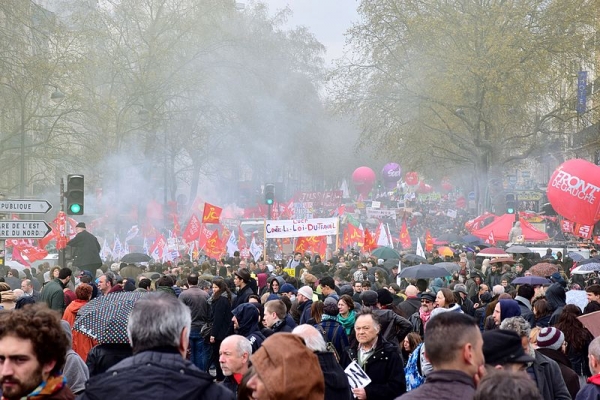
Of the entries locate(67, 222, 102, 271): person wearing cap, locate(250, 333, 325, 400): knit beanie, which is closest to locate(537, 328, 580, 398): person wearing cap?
locate(250, 333, 325, 400): knit beanie

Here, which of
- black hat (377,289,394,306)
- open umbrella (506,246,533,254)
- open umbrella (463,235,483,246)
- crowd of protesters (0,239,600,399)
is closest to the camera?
crowd of protesters (0,239,600,399)

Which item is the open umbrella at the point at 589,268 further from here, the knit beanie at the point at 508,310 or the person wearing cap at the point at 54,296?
the knit beanie at the point at 508,310

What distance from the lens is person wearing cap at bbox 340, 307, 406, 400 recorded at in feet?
22.0

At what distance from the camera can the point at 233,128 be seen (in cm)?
5712

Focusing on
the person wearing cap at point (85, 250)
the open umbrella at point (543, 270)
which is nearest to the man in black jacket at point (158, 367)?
the person wearing cap at point (85, 250)

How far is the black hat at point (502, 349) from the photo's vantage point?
15.7ft

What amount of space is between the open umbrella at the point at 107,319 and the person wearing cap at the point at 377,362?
1498mm

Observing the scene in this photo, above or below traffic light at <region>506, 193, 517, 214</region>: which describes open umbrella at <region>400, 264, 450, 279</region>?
below

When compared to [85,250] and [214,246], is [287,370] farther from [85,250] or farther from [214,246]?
[214,246]

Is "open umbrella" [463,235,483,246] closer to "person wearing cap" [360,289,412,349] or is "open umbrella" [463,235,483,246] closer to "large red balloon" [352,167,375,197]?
"person wearing cap" [360,289,412,349]

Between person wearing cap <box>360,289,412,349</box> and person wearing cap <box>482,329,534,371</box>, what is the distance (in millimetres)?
2776

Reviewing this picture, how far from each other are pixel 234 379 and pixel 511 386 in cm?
289

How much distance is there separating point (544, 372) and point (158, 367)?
3080mm

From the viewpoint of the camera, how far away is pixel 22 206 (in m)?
14.7
